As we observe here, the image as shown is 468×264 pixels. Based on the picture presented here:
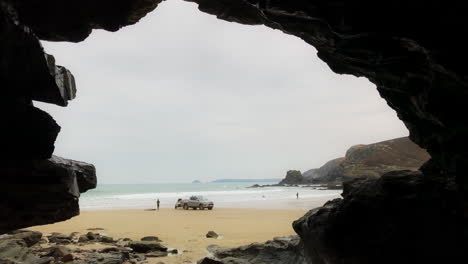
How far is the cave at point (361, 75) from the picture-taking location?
21.0 feet

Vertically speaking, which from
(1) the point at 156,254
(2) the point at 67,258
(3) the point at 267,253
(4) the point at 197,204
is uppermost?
(3) the point at 267,253

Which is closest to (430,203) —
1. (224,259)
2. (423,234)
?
(423,234)

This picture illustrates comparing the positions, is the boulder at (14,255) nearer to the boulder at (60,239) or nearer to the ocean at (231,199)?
the boulder at (60,239)

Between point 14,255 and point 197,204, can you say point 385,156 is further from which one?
point 14,255

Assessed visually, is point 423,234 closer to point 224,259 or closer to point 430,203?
point 430,203

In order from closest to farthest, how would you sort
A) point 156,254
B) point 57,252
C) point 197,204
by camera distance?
1. point 57,252
2. point 156,254
3. point 197,204

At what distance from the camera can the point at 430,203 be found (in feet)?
24.7

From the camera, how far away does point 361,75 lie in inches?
389

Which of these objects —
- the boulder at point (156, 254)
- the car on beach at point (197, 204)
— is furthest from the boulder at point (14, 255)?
the car on beach at point (197, 204)

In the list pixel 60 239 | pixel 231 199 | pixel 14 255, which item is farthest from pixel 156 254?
pixel 231 199

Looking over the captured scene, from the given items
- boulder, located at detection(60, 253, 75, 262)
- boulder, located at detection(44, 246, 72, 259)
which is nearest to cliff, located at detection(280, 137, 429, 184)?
boulder, located at detection(44, 246, 72, 259)

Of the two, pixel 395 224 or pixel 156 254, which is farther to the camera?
pixel 156 254

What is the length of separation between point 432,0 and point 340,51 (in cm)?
296

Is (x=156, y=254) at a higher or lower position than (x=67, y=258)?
lower
